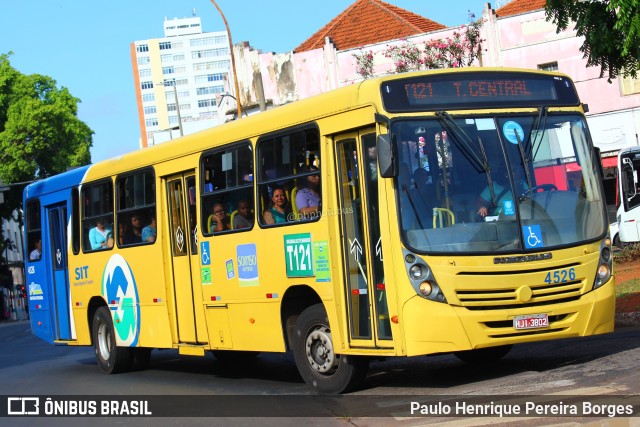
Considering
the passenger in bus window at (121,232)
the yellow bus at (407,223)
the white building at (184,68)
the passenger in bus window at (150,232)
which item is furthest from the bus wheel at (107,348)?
the white building at (184,68)

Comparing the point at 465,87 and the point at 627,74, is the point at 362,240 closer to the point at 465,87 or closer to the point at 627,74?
the point at 465,87

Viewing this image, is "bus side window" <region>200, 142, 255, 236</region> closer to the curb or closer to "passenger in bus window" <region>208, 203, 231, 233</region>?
"passenger in bus window" <region>208, 203, 231, 233</region>

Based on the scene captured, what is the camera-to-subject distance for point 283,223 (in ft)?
39.0

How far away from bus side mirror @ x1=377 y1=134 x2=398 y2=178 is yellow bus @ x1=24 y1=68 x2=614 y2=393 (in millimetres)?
13

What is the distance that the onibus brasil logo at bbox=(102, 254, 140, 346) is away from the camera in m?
15.8

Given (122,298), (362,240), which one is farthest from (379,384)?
(122,298)

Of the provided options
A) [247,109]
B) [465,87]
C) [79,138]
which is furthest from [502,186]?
[79,138]

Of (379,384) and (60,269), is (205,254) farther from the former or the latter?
(60,269)

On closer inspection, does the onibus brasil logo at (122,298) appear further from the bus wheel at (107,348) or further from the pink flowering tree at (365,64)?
the pink flowering tree at (365,64)

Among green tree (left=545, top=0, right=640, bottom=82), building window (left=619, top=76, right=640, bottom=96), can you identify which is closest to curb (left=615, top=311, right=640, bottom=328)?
green tree (left=545, top=0, right=640, bottom=82)

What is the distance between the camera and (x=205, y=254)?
1357cm

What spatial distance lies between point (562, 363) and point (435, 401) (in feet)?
7.33

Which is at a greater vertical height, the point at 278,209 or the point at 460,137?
the point at 460,137

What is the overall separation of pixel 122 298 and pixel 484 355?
5950 mm
